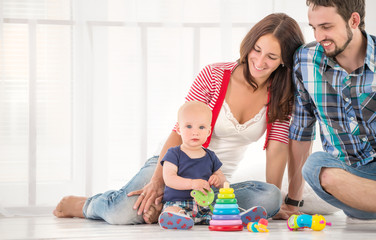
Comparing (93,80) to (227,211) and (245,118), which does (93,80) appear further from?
(227,211)

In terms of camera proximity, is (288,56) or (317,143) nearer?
(288,56)

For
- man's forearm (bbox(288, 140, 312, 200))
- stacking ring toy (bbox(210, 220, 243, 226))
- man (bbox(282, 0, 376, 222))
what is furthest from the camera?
man's forearm (bbox(288, 140, 312, 200))

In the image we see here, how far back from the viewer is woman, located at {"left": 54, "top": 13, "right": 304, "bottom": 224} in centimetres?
228

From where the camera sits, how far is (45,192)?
3197 millimetres

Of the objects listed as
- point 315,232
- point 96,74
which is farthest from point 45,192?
point 315,232

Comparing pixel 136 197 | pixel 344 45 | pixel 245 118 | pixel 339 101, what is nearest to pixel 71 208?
pixel 136 197

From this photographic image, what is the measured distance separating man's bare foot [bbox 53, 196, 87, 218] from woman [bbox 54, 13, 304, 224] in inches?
2.3

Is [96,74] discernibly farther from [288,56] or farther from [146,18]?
[288,56]

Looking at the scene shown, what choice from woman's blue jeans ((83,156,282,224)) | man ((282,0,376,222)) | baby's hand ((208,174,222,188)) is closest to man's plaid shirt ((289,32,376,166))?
man ((282,0,376,222))

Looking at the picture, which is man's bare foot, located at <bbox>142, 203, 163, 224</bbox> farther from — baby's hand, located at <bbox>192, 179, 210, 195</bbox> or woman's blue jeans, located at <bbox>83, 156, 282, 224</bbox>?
baby's hand, located at <bbox>192, 179, 210, 195</bbox>

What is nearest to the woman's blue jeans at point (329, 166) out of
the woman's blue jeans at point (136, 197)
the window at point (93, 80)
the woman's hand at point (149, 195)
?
the woman's blue jeans at point (136, 197)

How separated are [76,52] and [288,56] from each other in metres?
1.43

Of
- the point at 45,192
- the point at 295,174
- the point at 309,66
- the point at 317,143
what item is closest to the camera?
the point at 309,66

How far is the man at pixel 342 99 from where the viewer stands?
6.95 feet
